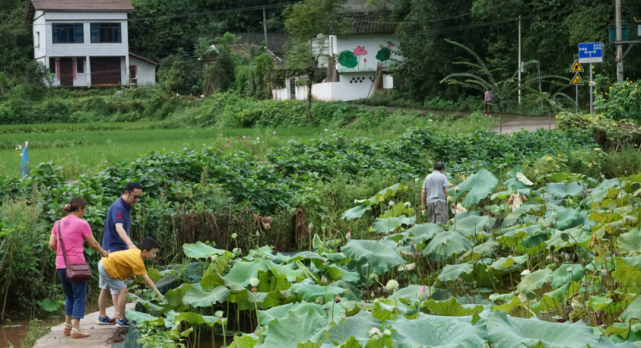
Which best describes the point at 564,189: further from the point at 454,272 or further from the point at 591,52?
the point at 591,52

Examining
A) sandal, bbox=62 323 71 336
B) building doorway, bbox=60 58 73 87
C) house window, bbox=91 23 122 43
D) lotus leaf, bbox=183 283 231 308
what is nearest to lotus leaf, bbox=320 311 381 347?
lotus leaf, bbox=183 283 231 308

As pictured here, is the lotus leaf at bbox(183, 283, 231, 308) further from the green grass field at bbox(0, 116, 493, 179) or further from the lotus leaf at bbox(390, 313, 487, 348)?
the green grass field at bbox(0, 116, 493, 179)

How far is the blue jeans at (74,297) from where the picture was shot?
249 inches

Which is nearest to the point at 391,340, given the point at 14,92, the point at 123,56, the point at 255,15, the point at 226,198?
the point at 226,198

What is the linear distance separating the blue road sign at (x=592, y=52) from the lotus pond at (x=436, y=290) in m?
12.1

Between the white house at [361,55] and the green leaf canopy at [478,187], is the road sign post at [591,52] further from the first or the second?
the white house at [361,55]

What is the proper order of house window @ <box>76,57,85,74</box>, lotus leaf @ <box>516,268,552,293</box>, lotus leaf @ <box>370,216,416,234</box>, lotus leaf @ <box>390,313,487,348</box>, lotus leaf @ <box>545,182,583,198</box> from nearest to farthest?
lotus leaf @ <box>390,313,487,348</box> → lotus leaf @ <box>516,268,552,293</box> → lotus leaf @ <box>370,216,416,234</box> → lotus leaf @ <box>545,182,583,198</box> → house window @ <box>76,57,85,74</box>

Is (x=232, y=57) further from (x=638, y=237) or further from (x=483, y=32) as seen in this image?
(x=638, y=237)

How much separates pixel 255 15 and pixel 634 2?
3493cm

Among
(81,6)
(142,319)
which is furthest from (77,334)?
(81,6)

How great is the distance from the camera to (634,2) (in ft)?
92.3

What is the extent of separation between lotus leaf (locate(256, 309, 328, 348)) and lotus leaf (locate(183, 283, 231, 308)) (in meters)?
1.59

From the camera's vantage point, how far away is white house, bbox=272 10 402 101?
39.0m

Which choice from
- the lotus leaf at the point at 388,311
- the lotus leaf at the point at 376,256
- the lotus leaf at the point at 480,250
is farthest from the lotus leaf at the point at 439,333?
the lotus leaf at the point at 480,250
